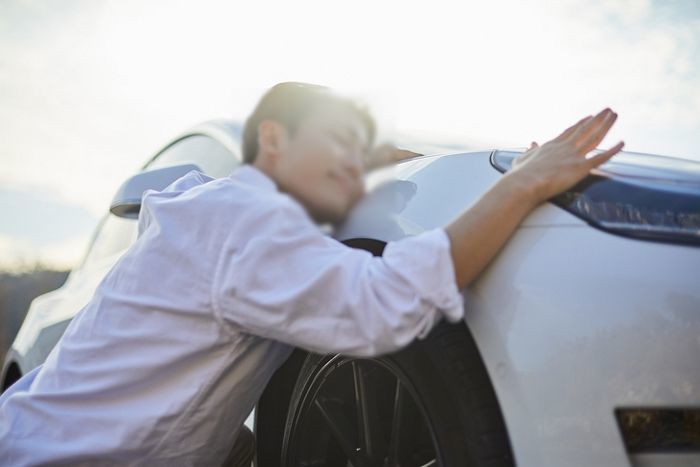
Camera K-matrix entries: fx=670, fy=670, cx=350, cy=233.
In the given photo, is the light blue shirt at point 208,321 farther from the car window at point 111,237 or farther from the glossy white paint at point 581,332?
the car window at point 111,237

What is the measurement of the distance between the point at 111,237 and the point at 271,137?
2.34m

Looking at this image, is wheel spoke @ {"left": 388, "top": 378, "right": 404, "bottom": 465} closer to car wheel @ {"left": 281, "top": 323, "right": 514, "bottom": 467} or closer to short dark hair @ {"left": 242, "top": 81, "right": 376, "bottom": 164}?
car wheel @ {"left": 281, "top": 323, "right": 514, "bottom": 467}

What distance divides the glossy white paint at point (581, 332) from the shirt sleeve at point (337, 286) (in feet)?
0.42

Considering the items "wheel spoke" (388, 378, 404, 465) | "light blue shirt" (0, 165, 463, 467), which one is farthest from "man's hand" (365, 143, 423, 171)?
"wheel spoke" (388, 378, 404, 465)

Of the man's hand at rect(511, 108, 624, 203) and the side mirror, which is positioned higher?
the man's hand at rect(511, 108, 624, 203)

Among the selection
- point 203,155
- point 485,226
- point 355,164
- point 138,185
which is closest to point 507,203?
point 485,226

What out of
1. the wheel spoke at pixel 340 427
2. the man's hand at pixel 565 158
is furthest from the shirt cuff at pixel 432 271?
the wheel spoke at pixel 340 427

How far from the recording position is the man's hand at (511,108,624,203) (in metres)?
1.24

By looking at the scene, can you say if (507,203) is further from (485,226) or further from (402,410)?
(402,410)

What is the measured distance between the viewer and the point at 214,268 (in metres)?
1.23

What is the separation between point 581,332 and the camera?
1115mm

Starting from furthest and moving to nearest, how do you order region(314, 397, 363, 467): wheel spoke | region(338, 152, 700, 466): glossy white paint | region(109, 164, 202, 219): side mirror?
region(109, 164, 202, 219): side mirror < region(314, 397, 363, 467): wheel spoke < region(338, 152, 700, 466): glossy white paint

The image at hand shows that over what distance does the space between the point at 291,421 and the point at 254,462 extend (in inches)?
6.6

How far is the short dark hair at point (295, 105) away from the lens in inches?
45.0
